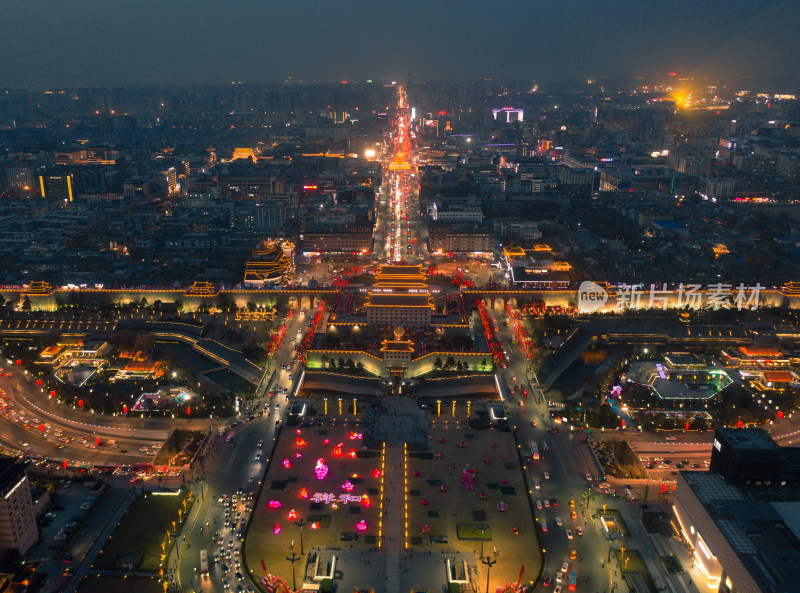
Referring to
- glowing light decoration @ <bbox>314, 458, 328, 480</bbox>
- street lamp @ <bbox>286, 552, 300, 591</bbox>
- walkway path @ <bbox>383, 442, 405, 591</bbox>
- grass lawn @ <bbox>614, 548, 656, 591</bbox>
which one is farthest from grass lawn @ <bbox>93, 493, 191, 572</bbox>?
grass lawn @ <bbox>614, 548, 656, 591</bbox>

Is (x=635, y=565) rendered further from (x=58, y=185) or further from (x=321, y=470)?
(x=58, y=185)

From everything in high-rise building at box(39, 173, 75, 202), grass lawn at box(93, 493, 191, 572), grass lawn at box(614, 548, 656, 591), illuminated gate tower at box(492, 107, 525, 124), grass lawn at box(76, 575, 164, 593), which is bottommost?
grass lawn at box(614, 548, 656, 591)

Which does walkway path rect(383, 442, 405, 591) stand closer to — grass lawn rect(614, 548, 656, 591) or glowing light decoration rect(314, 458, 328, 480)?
glowing light decoration rect(314, 458, 328, 480)

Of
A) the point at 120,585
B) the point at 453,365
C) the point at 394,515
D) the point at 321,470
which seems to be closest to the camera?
the point at 120,585

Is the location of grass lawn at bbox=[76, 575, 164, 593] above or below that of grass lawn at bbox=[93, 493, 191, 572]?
below

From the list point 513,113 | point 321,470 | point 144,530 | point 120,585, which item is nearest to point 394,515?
point 321,470

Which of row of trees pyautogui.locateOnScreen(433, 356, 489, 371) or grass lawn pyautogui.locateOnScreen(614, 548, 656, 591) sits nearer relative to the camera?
grass lawn pyautogui.locateOnScreen(614, 548, 656, 591)
